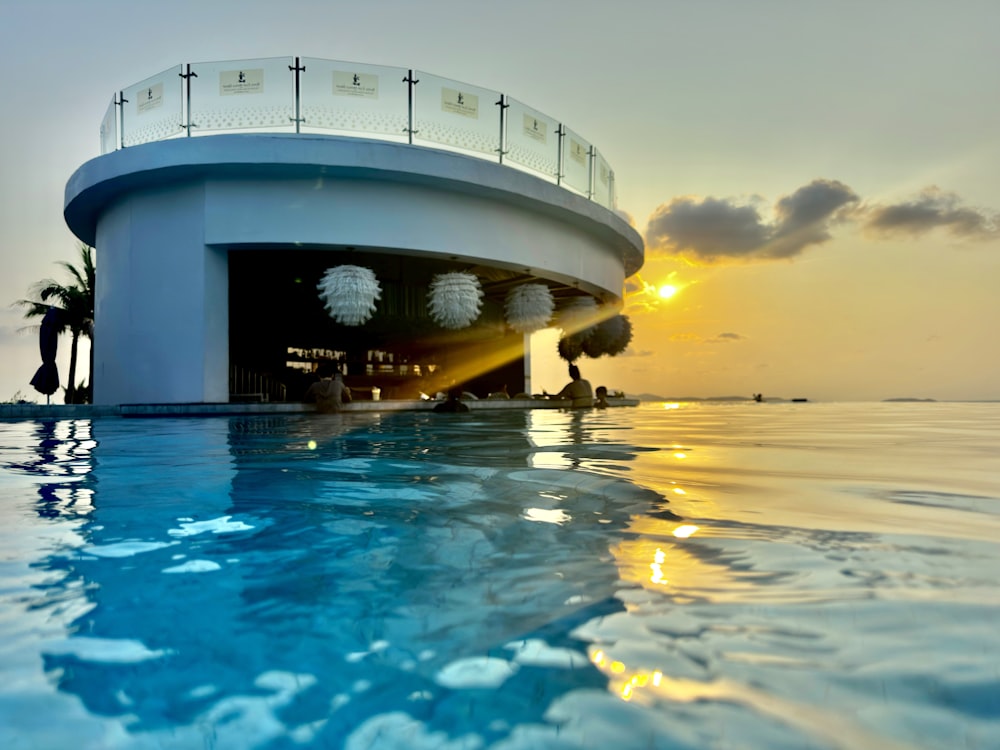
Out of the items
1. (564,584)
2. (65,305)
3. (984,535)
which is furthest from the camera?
(65,305)

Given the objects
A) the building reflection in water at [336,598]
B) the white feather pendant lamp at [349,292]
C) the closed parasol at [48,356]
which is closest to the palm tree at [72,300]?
the closed parasol at [48,356]

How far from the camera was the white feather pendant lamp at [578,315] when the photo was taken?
17906mm

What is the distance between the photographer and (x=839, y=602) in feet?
3.84

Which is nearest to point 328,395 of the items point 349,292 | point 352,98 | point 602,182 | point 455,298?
point 349,292

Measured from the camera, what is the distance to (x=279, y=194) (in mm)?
11820

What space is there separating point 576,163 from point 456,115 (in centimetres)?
365

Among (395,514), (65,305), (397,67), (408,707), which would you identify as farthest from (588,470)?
(65,305)

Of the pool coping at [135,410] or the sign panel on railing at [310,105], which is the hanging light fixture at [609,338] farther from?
the pool coping at [135,410]

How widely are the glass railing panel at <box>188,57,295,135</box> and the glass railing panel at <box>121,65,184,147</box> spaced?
37 cm

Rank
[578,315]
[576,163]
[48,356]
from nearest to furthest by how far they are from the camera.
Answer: [48,356]
[576,163]
[578,315]

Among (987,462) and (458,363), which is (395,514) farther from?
(458,363)

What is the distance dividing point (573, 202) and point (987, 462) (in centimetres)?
1168

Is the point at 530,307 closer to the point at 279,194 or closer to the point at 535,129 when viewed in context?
the point at 535,129

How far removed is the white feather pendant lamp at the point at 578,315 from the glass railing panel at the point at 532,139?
458 cm
